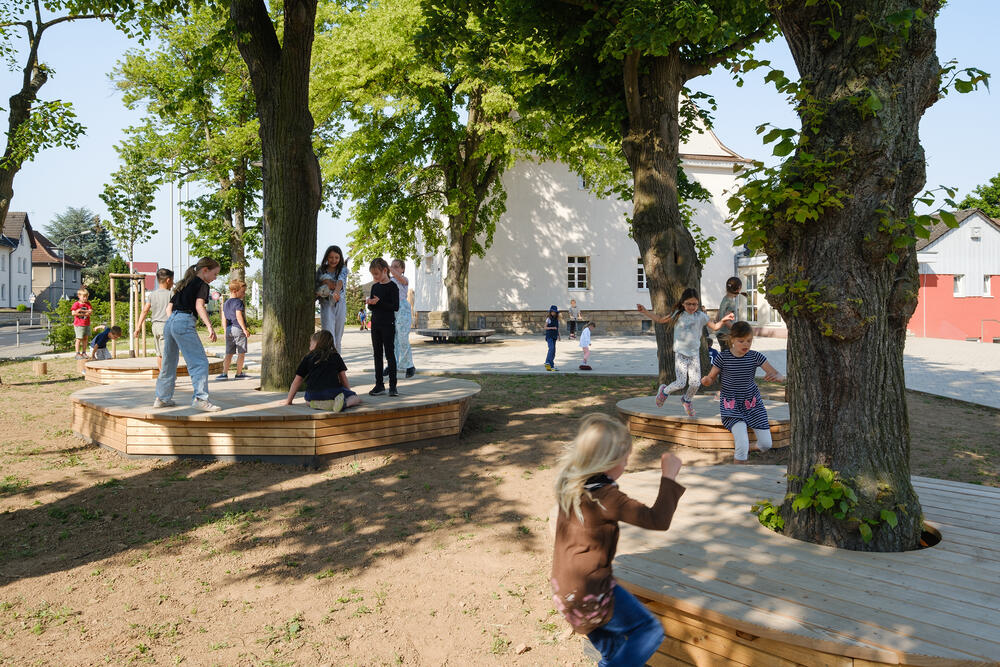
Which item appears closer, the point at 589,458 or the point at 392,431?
the point at 589,458

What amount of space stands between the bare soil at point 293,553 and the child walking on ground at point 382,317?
4.13 ft

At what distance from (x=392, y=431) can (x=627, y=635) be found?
219 inches

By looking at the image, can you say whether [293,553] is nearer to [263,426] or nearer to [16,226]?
[263,426]

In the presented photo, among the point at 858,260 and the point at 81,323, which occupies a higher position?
the point at 858,260

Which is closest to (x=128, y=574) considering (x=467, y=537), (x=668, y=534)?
(x=467, y=537)

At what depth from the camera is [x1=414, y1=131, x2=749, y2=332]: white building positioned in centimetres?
3341

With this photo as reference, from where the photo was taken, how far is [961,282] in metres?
37.2

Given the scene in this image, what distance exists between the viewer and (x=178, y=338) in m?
7.67

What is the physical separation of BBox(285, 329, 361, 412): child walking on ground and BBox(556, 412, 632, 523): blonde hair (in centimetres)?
514

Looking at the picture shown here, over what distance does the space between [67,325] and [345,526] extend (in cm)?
2452

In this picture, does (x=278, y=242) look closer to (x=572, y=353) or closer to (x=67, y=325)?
(x=572, y=353)

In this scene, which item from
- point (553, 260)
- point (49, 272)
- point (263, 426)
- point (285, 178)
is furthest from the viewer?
point (49, 272)

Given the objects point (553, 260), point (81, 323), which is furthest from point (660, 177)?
point (553, 260)

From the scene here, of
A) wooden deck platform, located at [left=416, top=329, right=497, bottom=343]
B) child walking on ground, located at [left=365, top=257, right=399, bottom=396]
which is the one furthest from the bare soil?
wooden deck platform, located at [left=416, top=329, right=497, bottom=343]
